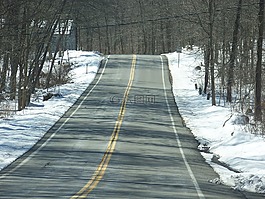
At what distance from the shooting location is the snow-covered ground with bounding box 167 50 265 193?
15.7 metres

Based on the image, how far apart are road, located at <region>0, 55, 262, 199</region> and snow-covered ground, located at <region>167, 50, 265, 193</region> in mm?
503

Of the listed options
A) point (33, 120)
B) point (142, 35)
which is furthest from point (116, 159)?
point (142, 35)

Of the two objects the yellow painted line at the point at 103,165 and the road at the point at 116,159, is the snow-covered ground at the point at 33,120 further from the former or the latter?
the yellow painted line at the point at 103,165

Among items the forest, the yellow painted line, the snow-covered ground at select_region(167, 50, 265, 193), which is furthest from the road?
the forest

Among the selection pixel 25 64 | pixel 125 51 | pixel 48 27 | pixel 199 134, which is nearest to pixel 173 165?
pixel 199 134

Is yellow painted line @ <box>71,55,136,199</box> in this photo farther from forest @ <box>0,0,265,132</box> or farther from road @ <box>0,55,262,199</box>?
forest @ <box>0,0,265,132</box>

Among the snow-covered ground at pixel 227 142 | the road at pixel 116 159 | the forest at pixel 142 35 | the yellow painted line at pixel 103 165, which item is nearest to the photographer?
the yellow painted line at pixel 103 165

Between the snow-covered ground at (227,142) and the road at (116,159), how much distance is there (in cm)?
50

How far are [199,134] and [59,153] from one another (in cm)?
853

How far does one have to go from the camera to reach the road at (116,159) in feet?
45.6

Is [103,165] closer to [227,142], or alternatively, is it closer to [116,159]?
[116,159]

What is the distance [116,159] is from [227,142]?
560 centimetres

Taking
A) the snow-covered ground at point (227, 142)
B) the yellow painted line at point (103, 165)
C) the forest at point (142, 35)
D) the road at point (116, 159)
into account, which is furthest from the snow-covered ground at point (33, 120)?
the snow-covered ground at point (227, 142)

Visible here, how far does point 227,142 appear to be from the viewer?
2286 cm
